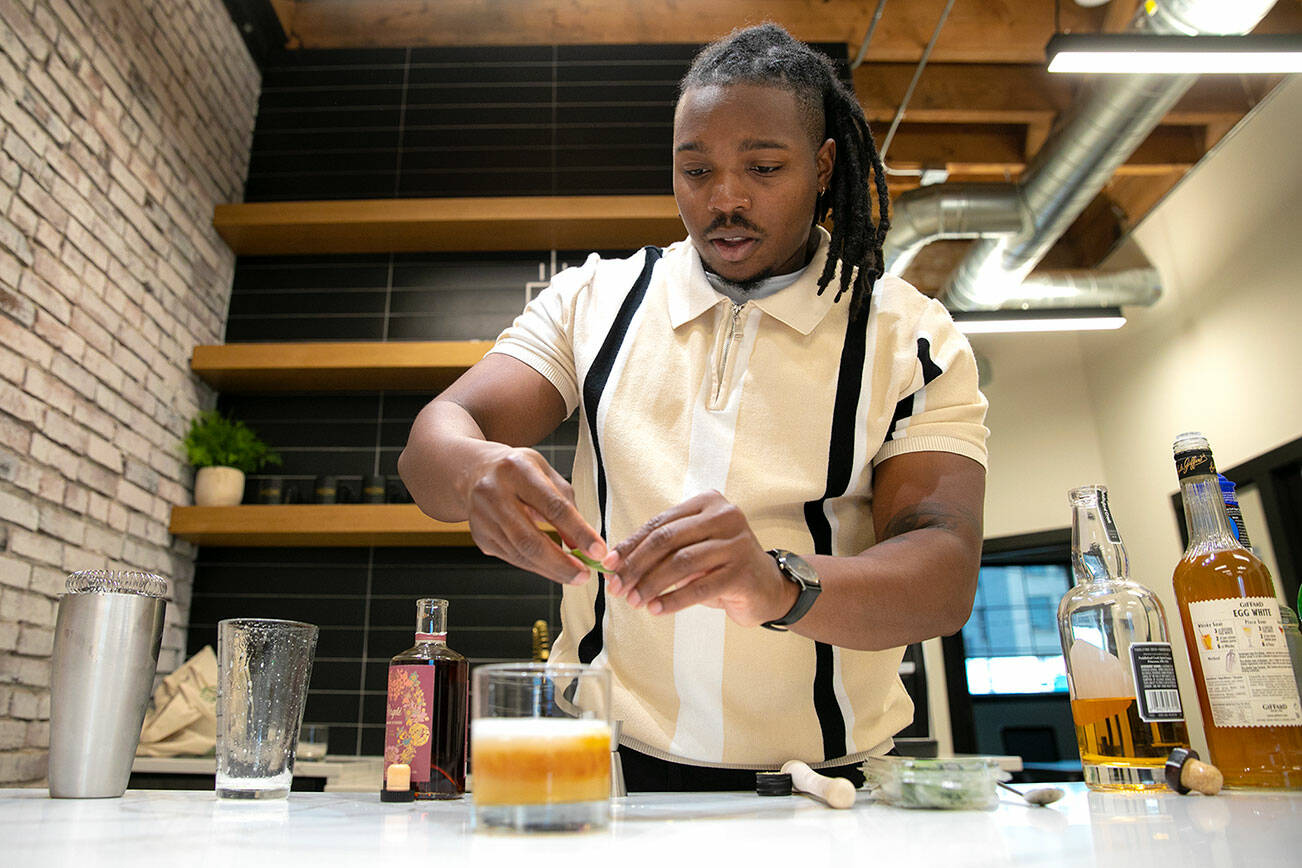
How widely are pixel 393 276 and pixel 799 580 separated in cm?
312

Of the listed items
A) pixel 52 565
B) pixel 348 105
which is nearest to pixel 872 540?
pixel 52 565

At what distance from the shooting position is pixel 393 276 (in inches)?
145

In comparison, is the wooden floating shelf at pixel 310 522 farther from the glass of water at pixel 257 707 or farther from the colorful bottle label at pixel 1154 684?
the colorful bottle label at pixel 1154 684

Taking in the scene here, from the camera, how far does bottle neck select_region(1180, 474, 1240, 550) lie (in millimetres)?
998

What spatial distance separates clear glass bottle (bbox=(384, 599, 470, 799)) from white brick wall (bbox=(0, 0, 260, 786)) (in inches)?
74.4

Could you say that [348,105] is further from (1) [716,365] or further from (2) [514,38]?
(1) [716,365]

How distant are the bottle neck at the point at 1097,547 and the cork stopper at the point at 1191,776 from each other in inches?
8.2

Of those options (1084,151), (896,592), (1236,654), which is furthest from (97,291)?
(1084,151)

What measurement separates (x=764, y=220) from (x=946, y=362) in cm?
28

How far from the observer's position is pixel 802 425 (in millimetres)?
1132

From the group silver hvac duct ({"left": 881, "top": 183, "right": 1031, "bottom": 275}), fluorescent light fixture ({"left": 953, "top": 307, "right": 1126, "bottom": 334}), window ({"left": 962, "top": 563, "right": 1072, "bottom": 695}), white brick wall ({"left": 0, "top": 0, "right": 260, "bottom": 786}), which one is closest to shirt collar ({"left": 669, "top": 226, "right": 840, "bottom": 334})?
white brick wall ({"left": 0, "top": 0, "right": 260, "bottom": 786})

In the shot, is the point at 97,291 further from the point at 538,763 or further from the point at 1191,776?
the point at 1191,776

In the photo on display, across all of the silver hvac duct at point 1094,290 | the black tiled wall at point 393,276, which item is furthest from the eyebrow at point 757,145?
the silver hvac duct at point 1094,290

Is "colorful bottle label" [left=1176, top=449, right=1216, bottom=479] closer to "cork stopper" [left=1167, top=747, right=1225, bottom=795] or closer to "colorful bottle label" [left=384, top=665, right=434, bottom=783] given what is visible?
"cork stopper" [left=1167, top=747, right=1225, bottom=795]
